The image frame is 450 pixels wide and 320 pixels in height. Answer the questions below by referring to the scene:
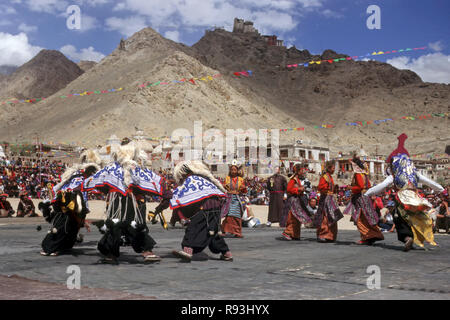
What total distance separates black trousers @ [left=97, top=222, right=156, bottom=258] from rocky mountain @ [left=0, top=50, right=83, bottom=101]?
140321mm

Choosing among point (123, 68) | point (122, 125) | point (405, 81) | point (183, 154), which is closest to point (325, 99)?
point (405, 81)

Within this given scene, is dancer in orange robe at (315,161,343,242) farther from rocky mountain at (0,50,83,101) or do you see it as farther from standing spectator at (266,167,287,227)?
rocky mountain at (0,50,83,101)

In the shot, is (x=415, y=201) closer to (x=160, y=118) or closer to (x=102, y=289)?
(x=102, y=289)

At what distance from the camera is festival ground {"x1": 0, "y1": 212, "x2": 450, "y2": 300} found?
182 inches

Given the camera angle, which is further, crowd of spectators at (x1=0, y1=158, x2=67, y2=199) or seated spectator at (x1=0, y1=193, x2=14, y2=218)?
crowd of spectators at (x1=0, y1=158, x2=67, y2=199)

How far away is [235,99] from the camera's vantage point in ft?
341

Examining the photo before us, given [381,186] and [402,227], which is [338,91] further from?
[402,227]

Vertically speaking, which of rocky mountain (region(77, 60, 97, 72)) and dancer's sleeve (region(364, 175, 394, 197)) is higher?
rocky mountain (region(77, 60, 97, 72))

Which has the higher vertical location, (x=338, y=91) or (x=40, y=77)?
(x=40, y=77)

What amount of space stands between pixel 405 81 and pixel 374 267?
149 meters

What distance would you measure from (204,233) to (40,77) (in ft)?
499
